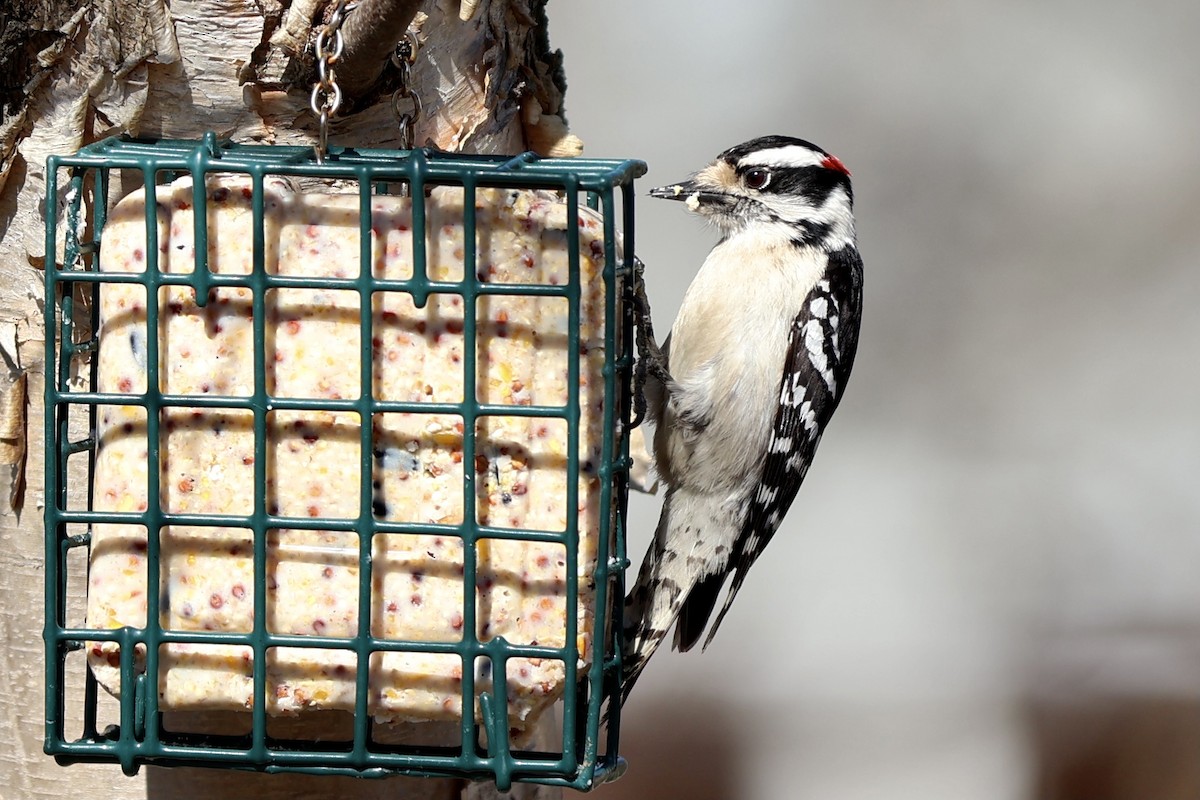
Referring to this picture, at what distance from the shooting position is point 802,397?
354cm

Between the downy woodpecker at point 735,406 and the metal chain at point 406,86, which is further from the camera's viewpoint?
the downy woodpecker at point 735,406

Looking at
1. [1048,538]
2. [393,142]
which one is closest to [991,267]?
[1048,538]

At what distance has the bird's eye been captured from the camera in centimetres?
372

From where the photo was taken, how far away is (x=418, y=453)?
2250 millimetres

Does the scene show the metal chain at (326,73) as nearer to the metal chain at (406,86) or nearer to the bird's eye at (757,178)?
the metal chain at (406,86)

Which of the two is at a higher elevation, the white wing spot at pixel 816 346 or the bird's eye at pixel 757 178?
the bird's eye at pixel 757 178

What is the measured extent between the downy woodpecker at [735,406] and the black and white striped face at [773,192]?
0.10 feet

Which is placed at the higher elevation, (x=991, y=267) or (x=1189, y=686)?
(x=991, y=267)

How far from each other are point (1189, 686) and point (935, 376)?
58.8 inches

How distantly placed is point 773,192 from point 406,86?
142 centimetres

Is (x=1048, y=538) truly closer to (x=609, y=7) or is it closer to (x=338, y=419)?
(x=609, y=7)

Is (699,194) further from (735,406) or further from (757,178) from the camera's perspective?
(735,406)

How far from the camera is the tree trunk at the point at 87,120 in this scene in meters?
2.58

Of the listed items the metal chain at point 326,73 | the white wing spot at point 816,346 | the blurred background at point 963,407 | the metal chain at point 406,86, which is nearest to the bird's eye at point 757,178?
the white wing spot at point 816,346
